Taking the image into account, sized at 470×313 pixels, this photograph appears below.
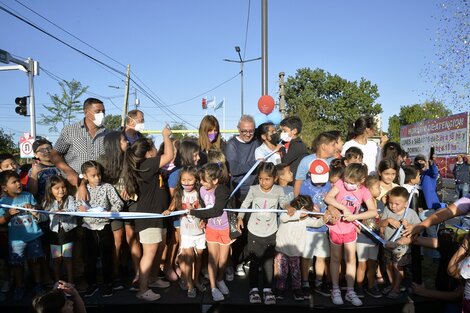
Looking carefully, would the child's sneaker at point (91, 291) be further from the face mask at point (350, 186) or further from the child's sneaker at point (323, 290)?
the face mask at point (350, 186)

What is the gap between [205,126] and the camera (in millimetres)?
4906

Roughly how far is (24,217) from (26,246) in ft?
1.10

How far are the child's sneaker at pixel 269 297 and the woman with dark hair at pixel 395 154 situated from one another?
7.42 feet

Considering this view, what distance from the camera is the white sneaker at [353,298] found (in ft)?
12.4

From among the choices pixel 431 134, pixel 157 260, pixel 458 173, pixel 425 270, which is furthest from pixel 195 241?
pixel 431 134

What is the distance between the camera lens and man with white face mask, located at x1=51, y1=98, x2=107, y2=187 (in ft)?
14.8

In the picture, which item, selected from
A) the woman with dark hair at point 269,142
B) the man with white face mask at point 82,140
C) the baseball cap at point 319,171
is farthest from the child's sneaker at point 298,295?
the man with white face mask at point 82,140

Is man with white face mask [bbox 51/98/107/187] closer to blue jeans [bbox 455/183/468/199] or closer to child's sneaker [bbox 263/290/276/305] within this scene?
child's sneaker [bbox 263/290/276/305]

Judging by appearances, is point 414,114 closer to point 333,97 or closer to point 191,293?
point 333,97

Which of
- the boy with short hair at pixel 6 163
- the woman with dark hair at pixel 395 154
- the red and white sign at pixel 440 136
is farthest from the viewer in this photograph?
the red and white sign at pixel 440 136

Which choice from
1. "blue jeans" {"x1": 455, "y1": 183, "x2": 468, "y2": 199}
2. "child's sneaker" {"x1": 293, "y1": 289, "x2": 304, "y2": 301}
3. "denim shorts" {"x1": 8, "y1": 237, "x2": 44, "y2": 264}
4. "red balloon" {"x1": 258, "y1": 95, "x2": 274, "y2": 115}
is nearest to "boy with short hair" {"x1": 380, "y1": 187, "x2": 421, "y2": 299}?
"child's sneaker" {"x1": 293, "y1": 289, "x2": 304, "y2": 301}

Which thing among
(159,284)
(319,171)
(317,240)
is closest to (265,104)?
(319,171)

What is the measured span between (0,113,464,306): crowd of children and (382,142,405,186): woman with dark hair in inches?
17.3

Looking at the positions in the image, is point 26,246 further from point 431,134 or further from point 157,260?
point 431,134
